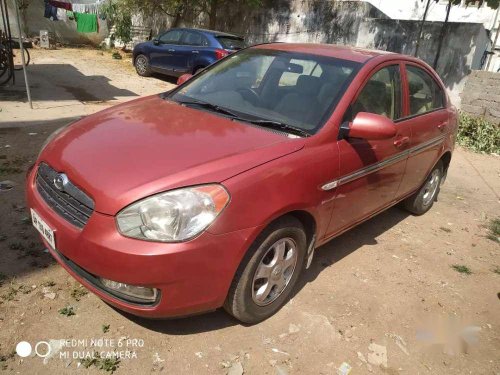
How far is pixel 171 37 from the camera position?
38.2 ft

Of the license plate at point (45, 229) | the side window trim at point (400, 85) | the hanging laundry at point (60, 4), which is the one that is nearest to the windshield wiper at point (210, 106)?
the side window trim at point (400, 85)

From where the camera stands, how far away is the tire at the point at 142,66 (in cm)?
1214

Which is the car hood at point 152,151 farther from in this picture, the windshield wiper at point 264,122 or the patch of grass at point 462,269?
the patch of grass at point 462,269

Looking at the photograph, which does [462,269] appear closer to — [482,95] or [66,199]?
[66,199]

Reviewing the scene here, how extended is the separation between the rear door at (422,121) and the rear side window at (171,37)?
8.64 metres

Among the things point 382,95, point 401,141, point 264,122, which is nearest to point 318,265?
point 401,141

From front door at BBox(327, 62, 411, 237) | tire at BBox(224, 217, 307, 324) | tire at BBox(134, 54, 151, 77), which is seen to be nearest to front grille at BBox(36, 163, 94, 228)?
tire at BBox(224, 217, 307, 324)

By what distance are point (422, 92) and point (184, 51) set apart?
8276 mm

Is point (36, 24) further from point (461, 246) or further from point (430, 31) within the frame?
point (461, 246)

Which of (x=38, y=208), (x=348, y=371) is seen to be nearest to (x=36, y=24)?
(x=38, y=208)

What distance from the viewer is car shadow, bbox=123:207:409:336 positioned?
258 cm

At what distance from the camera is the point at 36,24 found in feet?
54.3

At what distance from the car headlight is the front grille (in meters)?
0.25

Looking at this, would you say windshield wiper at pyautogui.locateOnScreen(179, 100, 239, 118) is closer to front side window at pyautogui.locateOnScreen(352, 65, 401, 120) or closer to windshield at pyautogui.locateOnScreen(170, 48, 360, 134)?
windshield at pyautogui.locateOnScreen(170, 48, 360, 134)
